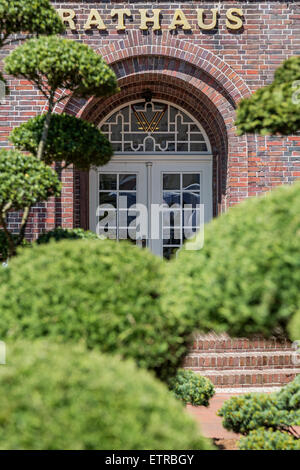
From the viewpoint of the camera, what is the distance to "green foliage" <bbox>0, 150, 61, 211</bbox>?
156 inches

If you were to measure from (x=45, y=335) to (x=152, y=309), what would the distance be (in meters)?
0.60

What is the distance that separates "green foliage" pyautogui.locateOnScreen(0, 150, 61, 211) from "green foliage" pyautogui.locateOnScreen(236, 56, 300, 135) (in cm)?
147

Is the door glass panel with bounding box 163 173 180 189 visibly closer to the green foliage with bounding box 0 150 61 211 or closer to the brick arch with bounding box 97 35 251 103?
the brick arch with bounding box 97 35 251 103

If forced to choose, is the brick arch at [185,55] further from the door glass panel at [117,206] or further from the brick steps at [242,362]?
the brick steps at [242,362]

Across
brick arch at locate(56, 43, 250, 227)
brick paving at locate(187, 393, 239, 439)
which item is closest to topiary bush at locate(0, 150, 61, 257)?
brick paving at locate(187, 393, 239, 439)

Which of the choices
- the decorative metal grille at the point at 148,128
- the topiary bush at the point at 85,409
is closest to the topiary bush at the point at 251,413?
the topiary bush at the point at 85,409

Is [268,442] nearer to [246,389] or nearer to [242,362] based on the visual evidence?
[246,389]

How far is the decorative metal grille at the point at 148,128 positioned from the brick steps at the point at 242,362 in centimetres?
331

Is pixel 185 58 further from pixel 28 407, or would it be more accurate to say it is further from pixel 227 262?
pixel 28 407

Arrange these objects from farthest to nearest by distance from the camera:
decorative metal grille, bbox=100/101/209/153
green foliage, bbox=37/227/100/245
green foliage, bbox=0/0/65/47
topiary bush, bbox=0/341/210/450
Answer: decorative metal grille, bbox=100/101/209/153 < green foliage, bbox=0/0/65/47 < green foliage, bbox=37/227/100/245 < topiary bush, bbox=0/341/210/450

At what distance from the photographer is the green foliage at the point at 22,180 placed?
3965 millimetres

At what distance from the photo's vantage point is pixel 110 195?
8992 mm

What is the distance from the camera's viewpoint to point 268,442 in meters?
4.17
